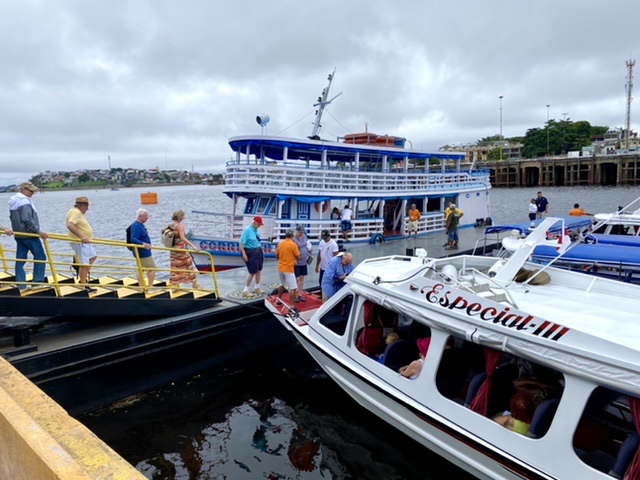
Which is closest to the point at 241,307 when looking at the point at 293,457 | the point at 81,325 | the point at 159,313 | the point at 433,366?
the point at 159,313

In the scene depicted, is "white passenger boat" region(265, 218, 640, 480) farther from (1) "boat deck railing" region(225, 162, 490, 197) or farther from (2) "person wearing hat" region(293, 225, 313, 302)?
(1) "boat deck railing" region(225, 162, 490, 197)

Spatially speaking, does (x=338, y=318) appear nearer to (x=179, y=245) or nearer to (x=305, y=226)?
(x=179, y=245)

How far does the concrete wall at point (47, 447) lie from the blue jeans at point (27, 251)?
4.83 metres

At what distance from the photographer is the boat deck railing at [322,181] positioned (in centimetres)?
1571

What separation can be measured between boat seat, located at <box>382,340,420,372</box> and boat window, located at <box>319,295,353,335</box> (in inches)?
55.3

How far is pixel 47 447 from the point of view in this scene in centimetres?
245

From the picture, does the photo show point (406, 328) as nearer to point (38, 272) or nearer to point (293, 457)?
point (293, 457)

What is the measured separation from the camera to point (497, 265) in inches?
273

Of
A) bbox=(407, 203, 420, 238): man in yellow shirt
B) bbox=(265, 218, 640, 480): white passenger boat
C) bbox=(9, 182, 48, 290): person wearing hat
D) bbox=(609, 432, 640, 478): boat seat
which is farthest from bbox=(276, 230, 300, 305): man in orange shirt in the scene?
bbox=(407, 203, 420, 238): man in yellow shirt

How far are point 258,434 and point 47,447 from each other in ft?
16.6


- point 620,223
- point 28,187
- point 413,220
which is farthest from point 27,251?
point 620,223

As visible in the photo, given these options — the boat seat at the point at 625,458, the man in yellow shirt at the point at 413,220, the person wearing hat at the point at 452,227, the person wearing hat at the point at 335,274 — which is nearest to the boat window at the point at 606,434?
the boat seat at the point at 625,458

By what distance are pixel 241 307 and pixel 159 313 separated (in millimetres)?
1663

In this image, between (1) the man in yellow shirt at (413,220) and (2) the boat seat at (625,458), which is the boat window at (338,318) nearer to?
(2) the boat seat at (625,458)
